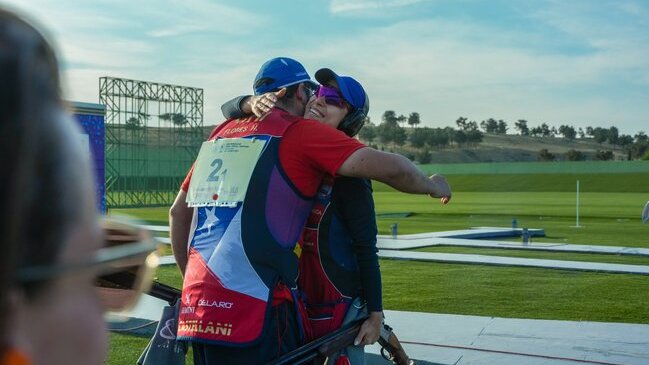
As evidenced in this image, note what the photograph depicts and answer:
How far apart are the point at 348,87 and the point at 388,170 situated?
2.32 feet

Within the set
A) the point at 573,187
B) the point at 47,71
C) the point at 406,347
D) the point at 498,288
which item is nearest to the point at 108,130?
the point at 573,187

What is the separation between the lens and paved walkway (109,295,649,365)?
623 centimetres

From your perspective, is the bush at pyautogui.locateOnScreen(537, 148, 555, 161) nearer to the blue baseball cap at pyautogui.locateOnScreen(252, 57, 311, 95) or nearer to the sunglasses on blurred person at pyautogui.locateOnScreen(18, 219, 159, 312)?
the blue baseball cap at pyautogui.locateOnScreen(252, 57, 311, 95)

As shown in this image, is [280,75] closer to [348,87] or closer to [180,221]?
[348,87]

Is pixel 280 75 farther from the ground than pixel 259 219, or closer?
farther from the ground

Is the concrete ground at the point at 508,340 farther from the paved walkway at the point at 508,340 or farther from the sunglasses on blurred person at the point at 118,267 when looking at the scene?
the sunglasses on blurred person at the point at 118,267

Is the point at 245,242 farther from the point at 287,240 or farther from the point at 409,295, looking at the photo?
the point at 409,295

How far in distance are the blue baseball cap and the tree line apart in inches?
5187

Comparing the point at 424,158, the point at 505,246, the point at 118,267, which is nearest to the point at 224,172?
the point at 118,267

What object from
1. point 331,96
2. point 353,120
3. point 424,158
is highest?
point 331,96

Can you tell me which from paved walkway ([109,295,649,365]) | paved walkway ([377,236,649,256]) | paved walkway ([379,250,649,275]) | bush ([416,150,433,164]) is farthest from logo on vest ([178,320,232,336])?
bush ([416,150,433,164])

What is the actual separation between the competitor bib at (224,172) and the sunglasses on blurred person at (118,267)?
71.9 inches

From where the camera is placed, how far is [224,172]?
358 centimetres

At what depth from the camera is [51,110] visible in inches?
37.3
